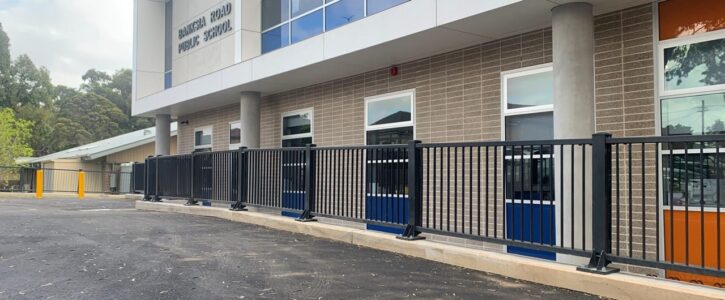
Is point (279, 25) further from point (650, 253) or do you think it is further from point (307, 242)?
point (650, 253)

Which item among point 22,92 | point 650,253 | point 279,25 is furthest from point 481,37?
point 22,92

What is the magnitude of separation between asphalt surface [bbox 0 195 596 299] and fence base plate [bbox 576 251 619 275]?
26cm

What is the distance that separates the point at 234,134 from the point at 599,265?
1276 centimetres

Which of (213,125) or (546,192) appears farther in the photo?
(213,125)

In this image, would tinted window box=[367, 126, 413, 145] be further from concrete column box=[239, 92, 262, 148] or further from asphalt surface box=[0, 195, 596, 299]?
concrete column box=[239, 92, 262, 148]

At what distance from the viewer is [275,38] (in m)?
14.3

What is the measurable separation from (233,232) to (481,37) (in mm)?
5243

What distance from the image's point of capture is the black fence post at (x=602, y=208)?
526cm

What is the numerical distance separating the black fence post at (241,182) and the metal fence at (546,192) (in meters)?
0.02

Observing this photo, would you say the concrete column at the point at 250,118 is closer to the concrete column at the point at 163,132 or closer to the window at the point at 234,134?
the window at the point at 234,134

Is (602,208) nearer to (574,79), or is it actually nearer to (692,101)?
(574,79)

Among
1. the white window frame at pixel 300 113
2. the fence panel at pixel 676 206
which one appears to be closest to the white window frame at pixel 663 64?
the fence panel at pixel 676 206

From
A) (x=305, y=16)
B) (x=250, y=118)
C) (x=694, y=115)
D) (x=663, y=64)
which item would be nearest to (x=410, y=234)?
(x=694, y=115)

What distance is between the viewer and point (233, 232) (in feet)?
31.0
